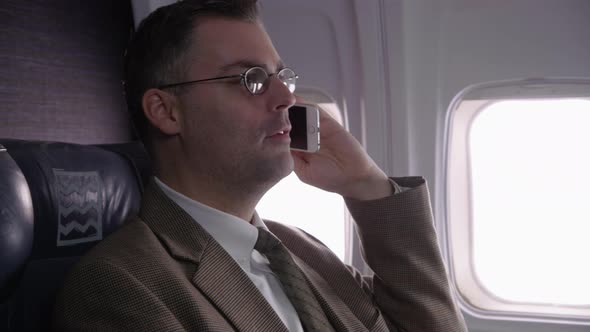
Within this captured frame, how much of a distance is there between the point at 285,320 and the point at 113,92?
6.12 ft

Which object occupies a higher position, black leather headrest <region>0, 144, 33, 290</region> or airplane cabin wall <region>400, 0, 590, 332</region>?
airplane cabin wall <region>400, 0, 590, 332</region>

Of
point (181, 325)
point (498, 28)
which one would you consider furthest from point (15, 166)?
point (498, 28)

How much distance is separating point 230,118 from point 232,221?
259 millimetres

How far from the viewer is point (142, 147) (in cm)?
170

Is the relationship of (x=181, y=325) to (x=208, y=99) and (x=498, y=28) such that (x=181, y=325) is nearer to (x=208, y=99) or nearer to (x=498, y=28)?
(x=208, y=99)

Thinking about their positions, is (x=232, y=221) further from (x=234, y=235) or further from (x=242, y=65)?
(x=242, y=65)

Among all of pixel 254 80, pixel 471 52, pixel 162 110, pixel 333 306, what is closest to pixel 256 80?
pixel 254 80

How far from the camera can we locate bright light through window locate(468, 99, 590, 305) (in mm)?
2781

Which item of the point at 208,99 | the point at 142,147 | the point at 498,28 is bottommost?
the point at 142,147

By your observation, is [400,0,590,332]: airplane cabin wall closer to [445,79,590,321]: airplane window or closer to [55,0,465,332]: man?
[445,79,590,321]: airplane window

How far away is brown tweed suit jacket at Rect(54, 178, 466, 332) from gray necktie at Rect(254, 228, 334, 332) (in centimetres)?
9

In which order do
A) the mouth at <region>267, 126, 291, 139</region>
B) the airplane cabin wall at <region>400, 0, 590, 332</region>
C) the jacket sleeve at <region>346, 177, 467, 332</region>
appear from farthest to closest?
1. the airplane cabin wall at <region>400, 0, 590, 332</region>
2. the jacket sleeve at <region>346, 177, 467, 332</region>
3. the mouth at <region>267, 126, 291, 139</region>

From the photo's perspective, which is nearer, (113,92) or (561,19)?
(561,19)

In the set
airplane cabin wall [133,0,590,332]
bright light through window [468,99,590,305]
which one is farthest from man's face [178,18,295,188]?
bright light through window [468,99,590,305]
